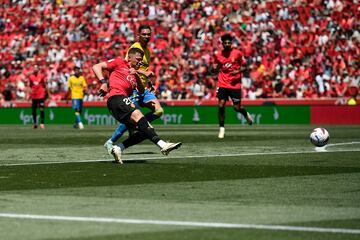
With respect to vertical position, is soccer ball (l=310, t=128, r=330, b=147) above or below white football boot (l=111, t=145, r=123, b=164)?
below

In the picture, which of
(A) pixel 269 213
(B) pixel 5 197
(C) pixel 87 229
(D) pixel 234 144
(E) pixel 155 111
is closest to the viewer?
(C) pixel 87 229

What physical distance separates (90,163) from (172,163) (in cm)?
136

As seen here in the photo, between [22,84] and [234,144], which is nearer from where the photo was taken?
[234,144]

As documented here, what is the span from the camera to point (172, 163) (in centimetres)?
1744

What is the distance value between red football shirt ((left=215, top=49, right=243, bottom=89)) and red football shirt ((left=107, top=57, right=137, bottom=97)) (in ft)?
36.4

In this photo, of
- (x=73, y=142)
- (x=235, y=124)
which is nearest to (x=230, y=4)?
(x=235, y=124)

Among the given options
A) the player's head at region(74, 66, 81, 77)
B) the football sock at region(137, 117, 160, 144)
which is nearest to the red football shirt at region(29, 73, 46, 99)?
the player's head at region(74, 66, 81, 77)

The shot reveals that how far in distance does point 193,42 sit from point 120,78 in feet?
95.9

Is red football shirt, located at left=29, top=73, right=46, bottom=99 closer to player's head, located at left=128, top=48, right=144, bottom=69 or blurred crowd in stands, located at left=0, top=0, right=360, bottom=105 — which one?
blurred crowd in stands, located at left=0, top=0, right=360, bottom=105

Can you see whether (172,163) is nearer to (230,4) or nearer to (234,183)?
(234,183)

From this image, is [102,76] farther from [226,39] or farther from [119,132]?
[226,39]

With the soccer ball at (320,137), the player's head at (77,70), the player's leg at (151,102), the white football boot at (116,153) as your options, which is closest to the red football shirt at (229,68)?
the soccer ball at (320,137)

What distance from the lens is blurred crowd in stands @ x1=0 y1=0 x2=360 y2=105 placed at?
42.8 metres

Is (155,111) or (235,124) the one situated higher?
(155,111)
